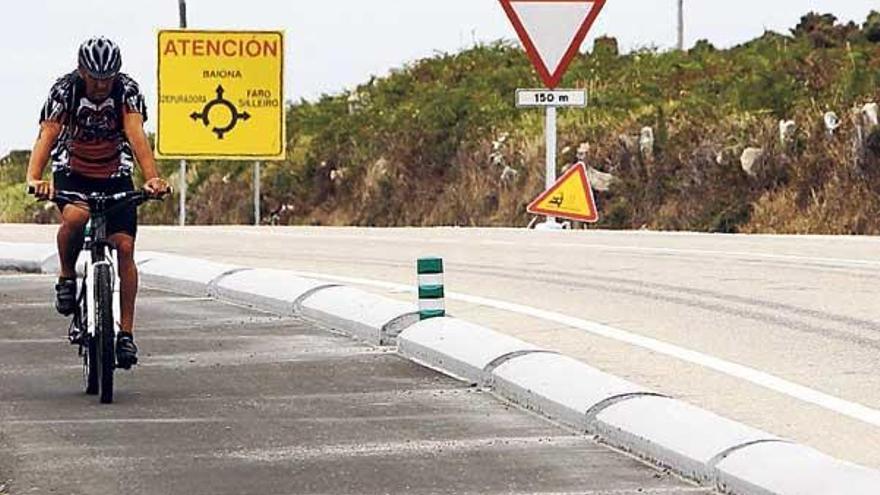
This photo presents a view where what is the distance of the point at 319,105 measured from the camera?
59750 millimetres

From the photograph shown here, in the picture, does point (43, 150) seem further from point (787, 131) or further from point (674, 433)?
point (787, 131)

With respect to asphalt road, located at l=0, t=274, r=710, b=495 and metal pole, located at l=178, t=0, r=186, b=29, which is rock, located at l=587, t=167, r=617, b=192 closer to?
metal pole, located at l=178, t=0, r=186, b=29

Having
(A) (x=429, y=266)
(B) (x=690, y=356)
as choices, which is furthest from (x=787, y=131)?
(B) (x=690, y=356)

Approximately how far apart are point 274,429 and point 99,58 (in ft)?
7.44

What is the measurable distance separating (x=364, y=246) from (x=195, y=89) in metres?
19.3

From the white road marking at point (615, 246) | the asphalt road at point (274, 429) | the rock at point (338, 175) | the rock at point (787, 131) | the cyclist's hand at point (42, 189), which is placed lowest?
the asphalt road at point (274, 429)

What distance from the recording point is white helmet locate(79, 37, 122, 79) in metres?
11.7

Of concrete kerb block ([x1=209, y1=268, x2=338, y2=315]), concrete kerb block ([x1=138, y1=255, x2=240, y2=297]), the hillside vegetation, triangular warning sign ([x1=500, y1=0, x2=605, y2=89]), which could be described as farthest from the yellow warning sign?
concrete kerb block ([x1=209, y1=268, x2=338, y2=315])

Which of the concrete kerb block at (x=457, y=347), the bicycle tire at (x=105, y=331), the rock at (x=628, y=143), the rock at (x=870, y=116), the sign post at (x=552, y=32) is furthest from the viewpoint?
the rock at (x=628, y=143)

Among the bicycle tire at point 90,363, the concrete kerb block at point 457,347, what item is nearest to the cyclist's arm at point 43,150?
the bicycle tire at point 90,363

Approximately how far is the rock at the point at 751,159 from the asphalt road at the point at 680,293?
1053cm

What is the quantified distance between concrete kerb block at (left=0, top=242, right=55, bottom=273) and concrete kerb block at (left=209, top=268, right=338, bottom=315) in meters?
2.97

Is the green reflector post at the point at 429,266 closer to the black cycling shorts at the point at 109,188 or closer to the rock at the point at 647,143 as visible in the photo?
the black cycling shorts at the point at 109,188

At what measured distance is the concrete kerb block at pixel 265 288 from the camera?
51.5 ft
